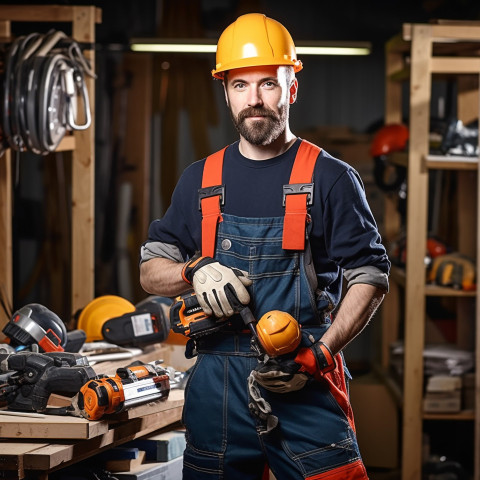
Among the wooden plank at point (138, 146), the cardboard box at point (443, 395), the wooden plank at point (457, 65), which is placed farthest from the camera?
the wooden plank at point (138, 146)

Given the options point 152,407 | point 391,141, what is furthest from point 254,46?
point 391,141

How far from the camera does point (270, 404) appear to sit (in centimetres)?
261

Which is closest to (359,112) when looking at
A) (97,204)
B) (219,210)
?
(97,204)

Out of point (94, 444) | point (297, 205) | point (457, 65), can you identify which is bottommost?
point (94, 444)

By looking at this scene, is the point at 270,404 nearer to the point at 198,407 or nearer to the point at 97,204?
the point at 198,407

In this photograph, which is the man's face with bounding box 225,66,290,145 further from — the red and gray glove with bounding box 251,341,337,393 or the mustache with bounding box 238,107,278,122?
the red and gray glove with bounding box 251,341,337,393

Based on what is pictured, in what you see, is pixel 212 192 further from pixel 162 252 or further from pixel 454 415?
pixel 454 415

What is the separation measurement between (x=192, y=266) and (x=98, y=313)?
1674 mm

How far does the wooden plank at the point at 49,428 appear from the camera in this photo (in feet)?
9.18

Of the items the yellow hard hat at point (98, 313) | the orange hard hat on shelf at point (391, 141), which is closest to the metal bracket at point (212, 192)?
the yellow hard hat at point (98, 313)

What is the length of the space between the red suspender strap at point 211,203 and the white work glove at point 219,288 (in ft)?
0.44

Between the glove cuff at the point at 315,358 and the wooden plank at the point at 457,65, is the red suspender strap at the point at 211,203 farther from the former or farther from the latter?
the wooden plank at the point at 457,65

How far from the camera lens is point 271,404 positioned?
8.57ft

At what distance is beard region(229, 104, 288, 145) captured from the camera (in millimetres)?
2633
